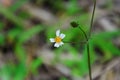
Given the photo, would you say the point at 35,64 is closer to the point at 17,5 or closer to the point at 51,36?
the point at 51,36

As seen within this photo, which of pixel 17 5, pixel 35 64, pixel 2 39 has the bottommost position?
pixel 35 64

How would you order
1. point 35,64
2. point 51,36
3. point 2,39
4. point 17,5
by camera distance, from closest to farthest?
point 35,64
point 51,36
point 2,39
point 17,5

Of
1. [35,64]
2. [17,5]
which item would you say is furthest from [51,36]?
[17,5]

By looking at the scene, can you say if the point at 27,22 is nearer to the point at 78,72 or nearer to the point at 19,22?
the point at 19,22

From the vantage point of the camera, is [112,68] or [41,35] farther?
[41,35]

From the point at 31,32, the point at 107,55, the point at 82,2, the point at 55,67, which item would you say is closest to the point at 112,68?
the point at 107,55

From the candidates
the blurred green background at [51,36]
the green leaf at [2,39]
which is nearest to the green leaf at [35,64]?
the blurred green background at [51,36]

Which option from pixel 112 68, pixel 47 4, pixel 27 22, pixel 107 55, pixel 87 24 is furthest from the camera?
pixel 47 4

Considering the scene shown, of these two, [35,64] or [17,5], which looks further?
[17,5]
